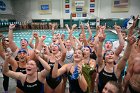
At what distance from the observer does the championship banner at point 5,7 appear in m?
20.6

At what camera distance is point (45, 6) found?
2239 cm

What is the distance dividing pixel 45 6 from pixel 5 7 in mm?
5195

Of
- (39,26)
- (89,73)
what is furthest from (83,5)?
(89,73)

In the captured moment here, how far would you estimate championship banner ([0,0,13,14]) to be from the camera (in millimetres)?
20641

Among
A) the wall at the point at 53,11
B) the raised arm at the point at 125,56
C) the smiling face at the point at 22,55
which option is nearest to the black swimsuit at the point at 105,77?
the raised arm at the point at 125,56

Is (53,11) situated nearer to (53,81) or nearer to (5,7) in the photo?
(5,7)

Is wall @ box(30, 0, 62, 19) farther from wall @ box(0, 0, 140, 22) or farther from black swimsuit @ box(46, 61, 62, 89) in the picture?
black swimsuit @ box(46, 61, 62, 89)

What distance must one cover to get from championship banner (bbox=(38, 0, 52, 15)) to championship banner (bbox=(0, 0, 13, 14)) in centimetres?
404

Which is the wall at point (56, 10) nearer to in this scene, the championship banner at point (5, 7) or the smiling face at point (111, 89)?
the championship banner at point (5, 7)

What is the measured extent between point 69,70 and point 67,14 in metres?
19.7

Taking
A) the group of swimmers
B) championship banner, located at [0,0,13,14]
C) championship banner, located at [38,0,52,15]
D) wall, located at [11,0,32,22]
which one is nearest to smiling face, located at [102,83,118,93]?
the group of swimmers

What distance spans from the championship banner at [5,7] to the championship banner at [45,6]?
4.04m

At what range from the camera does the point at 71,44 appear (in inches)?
180

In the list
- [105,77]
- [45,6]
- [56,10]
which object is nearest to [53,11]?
[56,10]
